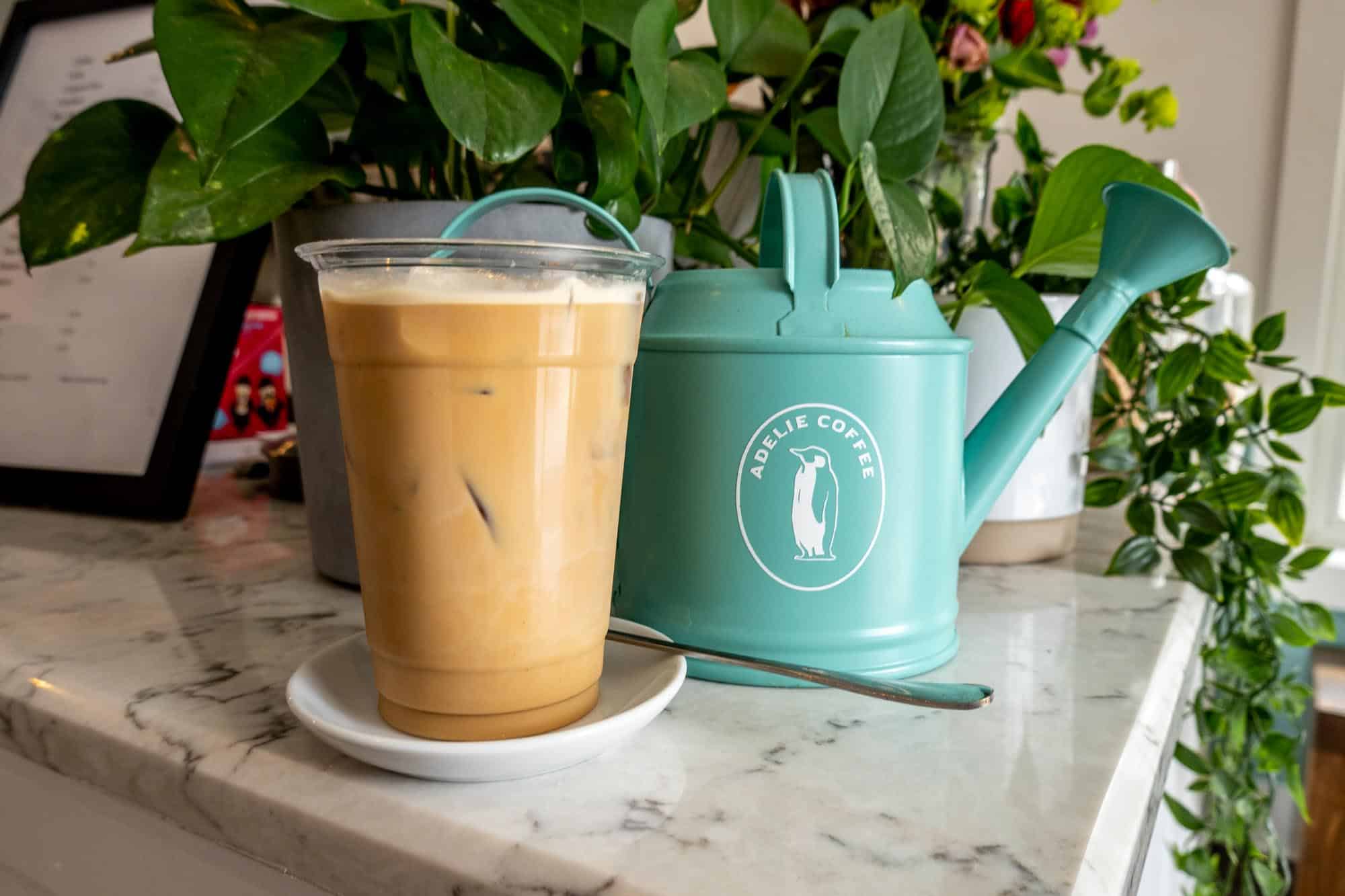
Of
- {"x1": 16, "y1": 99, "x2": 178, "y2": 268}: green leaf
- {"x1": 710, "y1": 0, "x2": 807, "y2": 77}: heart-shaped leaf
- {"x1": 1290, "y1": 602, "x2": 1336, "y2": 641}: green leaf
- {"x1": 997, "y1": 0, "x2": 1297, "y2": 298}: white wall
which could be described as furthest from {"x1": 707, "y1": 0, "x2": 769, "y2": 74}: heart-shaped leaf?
{"x1": 997, "y1": 0, "x2": 1297, "y2": 298}: white wall

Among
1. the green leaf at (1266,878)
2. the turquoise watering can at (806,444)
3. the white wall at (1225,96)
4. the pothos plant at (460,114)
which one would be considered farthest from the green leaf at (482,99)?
the white wall at (1225,96)

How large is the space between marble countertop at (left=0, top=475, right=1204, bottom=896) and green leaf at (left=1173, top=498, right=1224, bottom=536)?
0.13 m

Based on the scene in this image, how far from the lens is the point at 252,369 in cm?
112

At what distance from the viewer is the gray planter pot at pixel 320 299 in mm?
532

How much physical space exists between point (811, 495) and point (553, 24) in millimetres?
246

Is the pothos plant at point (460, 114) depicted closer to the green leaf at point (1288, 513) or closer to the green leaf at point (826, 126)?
the green leaf at point (826, 126)

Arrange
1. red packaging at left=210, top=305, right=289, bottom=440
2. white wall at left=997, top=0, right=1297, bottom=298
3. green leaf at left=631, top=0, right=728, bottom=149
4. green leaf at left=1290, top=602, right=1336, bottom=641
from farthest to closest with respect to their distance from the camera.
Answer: white wall at left=997, top=0, right=1297, bottom=298 → red packaging at left=210, top=305, right=289, bottom=440 → green leaf at left=1290, top=602, right=1336, bottom=641 → green leaf at left=631, top=0, right=728, bottom=149

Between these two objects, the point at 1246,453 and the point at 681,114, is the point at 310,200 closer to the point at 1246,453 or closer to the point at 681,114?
the point at 681,114

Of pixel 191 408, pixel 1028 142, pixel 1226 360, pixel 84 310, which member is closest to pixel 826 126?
pixel 1028 142

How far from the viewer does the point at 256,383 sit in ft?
3.71

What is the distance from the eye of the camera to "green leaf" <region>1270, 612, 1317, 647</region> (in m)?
0.74

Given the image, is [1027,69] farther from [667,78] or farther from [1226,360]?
[667,78]

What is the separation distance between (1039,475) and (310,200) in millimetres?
553

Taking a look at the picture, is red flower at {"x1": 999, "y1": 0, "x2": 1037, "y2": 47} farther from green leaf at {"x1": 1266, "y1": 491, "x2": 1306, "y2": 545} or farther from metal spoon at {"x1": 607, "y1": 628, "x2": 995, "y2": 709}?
metal spoon at {"x1": 607, "y1": 628, "x2": 995, "y2": 709}
